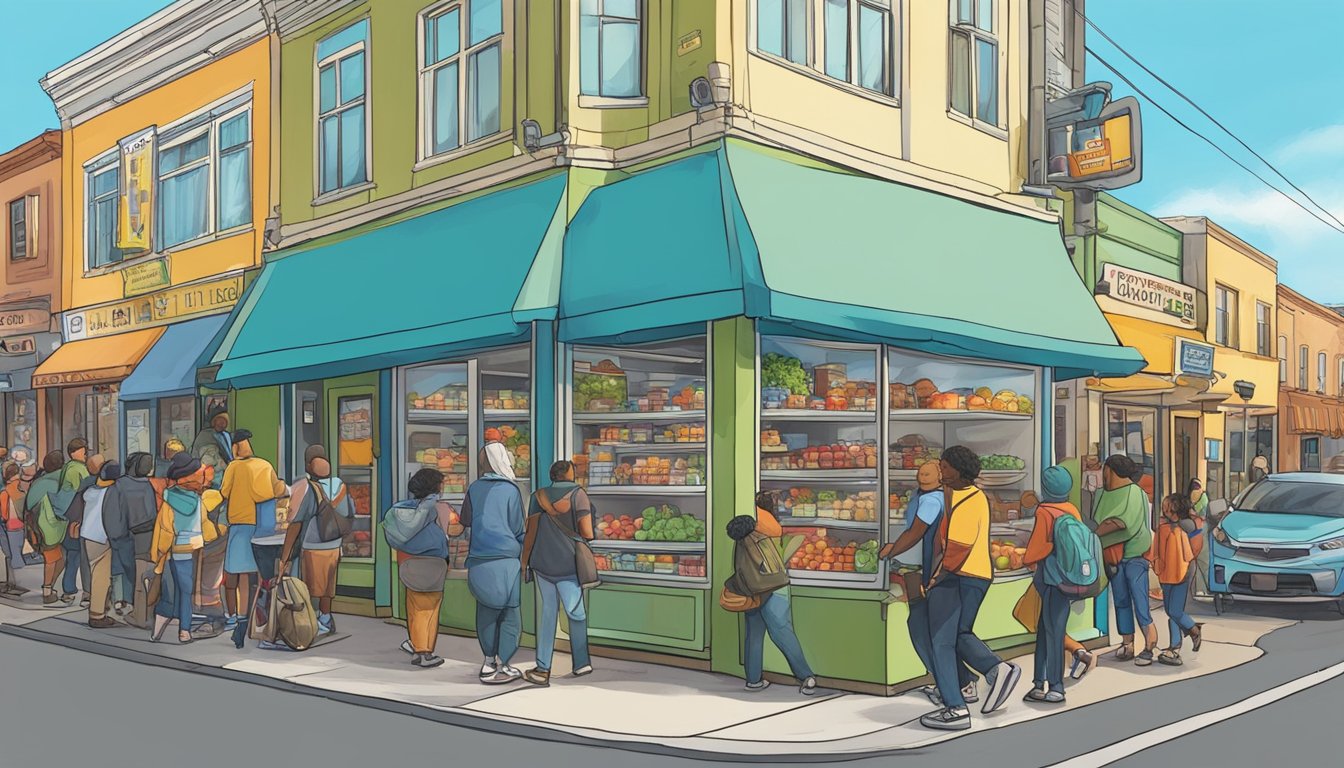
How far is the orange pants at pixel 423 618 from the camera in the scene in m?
10.2

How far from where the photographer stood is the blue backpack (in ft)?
27.1

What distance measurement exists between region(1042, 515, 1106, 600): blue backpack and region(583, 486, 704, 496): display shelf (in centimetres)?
336

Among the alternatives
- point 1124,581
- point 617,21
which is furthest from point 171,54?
point 1124,581

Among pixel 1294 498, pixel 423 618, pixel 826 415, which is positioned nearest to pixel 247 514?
pixel 423 618

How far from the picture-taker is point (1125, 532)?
979cm

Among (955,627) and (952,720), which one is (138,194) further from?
(952,720)

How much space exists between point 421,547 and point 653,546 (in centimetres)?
221

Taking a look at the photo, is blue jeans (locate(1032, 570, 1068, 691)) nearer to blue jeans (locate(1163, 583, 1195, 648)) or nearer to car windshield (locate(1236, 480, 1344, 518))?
blue jeans (locate(1163, 583, 1195, 648))

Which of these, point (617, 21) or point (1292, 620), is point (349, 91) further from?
point (1292, 620)

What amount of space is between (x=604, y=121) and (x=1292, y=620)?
980 centimetres

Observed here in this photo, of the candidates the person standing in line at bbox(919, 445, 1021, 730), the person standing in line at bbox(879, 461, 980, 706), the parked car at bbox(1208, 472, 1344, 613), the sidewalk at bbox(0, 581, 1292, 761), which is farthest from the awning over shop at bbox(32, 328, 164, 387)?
the parked car at bbox(1208, 472, 1344, 613)

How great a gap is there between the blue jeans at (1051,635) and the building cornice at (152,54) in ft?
44.0

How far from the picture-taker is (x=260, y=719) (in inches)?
323

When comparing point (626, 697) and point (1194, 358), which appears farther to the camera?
point (1194, 358)
